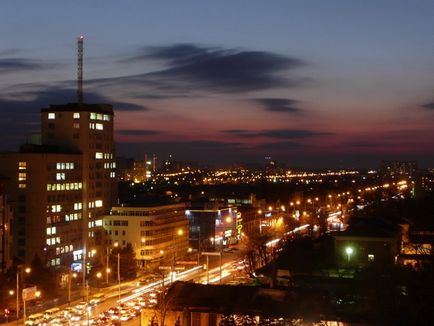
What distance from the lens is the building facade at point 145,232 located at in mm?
29094

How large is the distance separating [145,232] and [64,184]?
411cm

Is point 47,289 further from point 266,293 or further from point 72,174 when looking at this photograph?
point 266,293

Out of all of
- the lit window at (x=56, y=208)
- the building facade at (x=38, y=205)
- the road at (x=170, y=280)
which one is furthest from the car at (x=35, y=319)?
the lit window at (x=56, y=208)

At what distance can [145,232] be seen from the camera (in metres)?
29.2

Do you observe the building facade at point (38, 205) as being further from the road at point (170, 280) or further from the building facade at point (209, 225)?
the building facade at point (209, 225)

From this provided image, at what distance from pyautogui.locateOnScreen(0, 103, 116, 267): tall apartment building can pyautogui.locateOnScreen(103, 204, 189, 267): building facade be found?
65 centimetres

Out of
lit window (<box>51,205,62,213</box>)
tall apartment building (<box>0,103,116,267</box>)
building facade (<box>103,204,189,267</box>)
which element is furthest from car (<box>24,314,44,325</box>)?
building facade (<box>103,204,189,267</box>)

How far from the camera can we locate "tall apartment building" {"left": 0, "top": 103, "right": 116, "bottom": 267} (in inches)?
1048

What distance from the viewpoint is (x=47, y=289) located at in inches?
874

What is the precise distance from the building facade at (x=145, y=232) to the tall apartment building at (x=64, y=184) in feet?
2.13

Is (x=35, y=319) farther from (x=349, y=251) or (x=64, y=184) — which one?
(x=349, y=251)

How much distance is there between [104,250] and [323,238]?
976cm

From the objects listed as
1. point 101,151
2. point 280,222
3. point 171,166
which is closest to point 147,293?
point 101,151

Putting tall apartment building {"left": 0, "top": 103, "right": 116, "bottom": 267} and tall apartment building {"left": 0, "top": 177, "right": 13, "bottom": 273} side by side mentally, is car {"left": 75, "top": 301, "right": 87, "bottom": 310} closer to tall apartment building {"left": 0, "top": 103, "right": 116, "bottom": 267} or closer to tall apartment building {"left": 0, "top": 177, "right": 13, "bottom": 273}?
tall apartment building {"left": 0, "top": 177, "right": 13, "bottom": 273}
